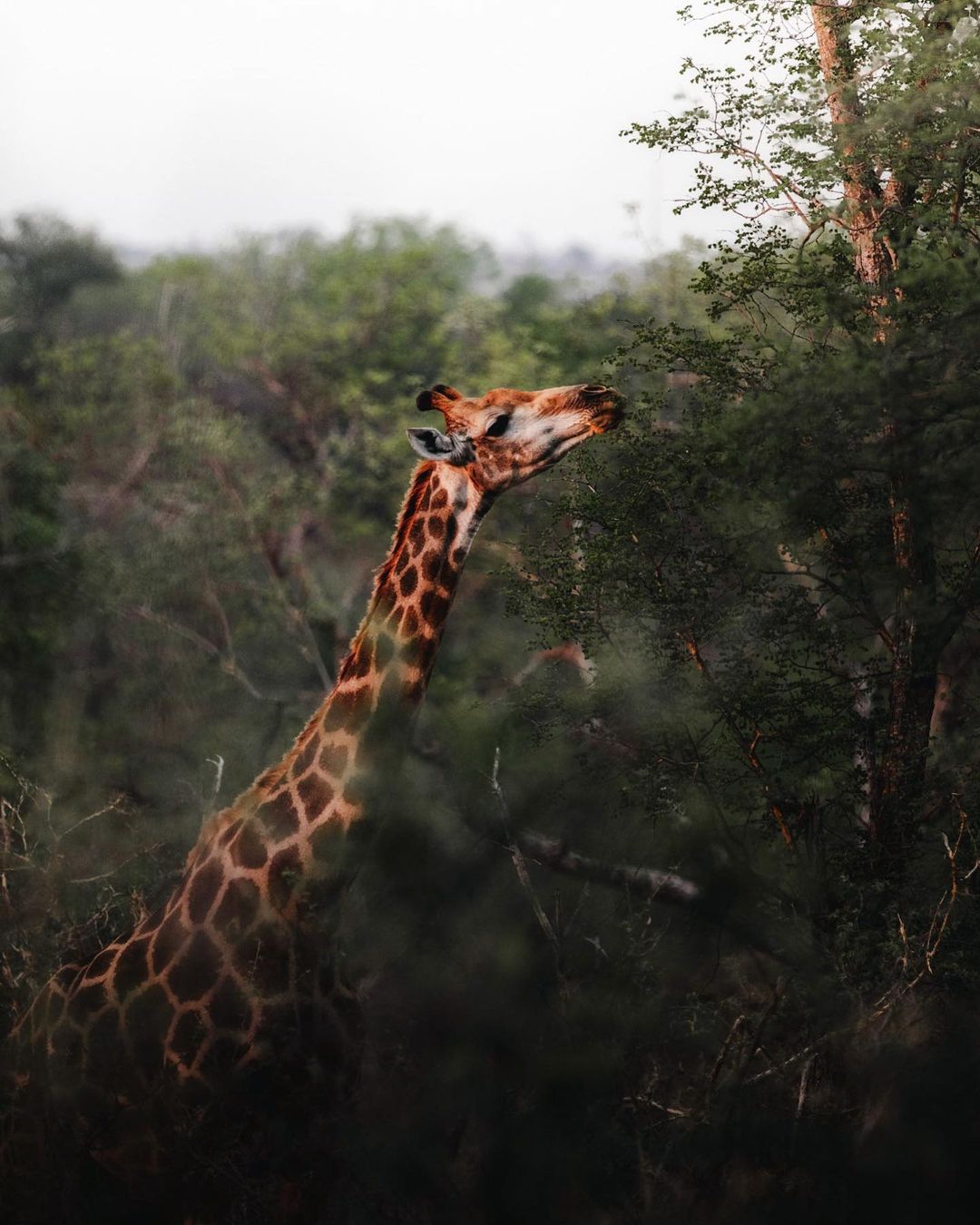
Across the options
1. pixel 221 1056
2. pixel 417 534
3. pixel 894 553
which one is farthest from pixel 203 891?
pixel 894 553

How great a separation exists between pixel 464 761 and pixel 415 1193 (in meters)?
7.03

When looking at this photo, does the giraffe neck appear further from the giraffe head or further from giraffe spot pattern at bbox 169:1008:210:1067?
giraffe spot pattern at bbox 169:1008:210:1067

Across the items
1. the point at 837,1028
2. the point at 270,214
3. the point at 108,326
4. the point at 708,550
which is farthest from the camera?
the point at 270,214

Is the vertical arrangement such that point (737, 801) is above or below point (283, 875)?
below

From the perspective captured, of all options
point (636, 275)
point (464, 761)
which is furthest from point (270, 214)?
point (464, 761)

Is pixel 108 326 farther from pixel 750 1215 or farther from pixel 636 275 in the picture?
pixel 750 1215

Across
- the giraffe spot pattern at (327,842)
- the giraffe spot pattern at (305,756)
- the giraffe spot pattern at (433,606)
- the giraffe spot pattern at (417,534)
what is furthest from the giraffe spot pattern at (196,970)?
the giraffe spot pattern at (417,534)

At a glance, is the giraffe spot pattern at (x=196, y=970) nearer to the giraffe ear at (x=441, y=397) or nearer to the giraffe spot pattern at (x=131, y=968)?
the giraffe spot pattern at (x=131, y=968)

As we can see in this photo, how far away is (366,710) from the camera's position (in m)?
6.88

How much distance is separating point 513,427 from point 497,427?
10cm

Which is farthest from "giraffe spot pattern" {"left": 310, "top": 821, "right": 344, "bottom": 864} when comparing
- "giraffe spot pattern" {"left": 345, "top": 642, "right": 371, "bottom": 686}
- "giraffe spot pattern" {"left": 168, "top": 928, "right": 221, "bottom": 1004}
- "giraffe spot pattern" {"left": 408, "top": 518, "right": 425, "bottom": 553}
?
"giraffe spot pattern" {"left": 408, "top": 518, "right": 425, "bottom": 553}

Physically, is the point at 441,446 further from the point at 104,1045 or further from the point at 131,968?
the point at 104,1045

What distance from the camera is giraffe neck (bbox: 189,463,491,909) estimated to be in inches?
263

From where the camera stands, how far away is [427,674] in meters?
7.02
